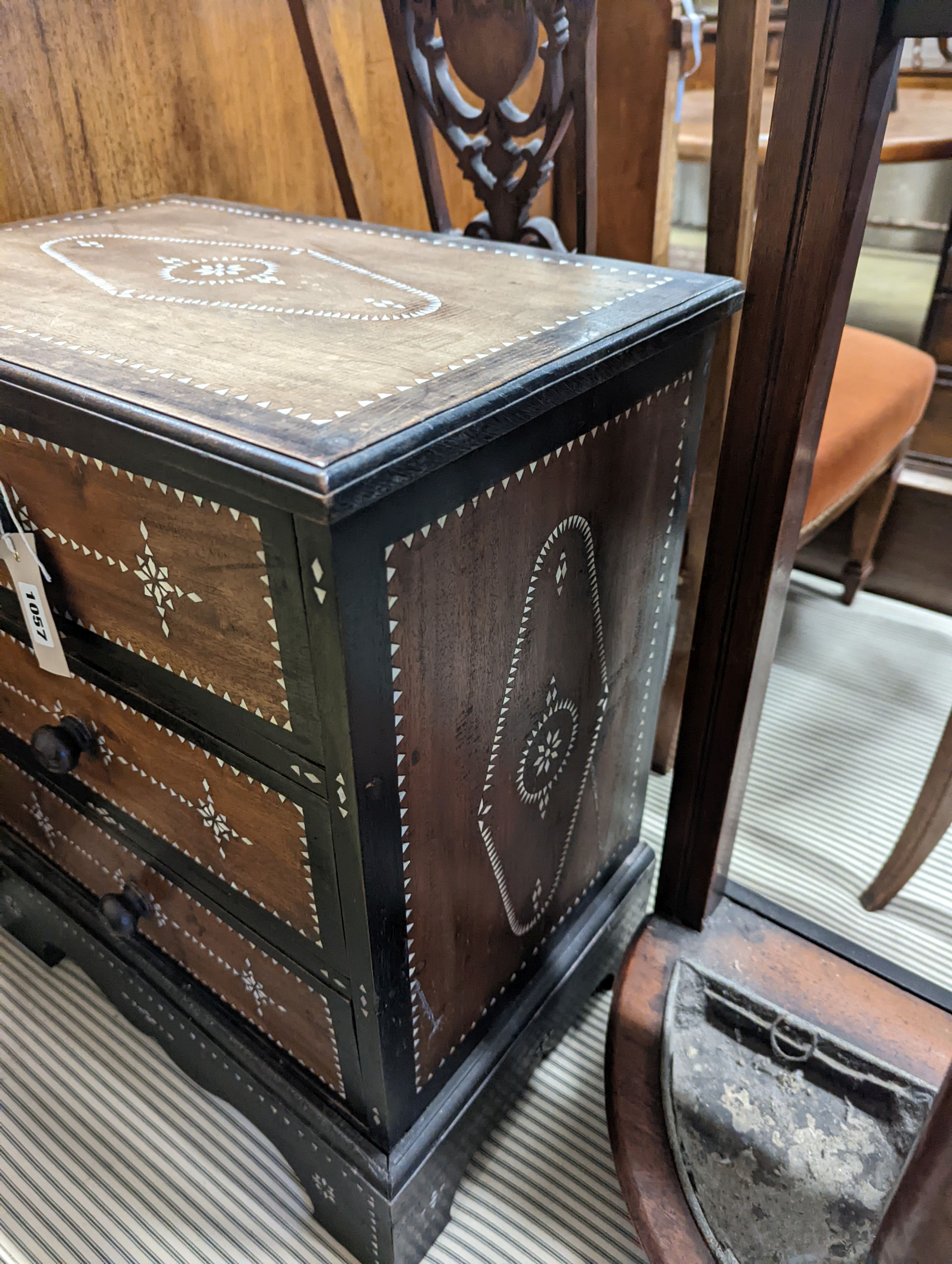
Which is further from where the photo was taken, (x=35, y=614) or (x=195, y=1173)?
(x=195, y=1173)

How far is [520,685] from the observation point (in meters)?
0.70

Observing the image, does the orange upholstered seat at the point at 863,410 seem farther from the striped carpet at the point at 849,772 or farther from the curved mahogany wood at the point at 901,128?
the striped carpet at the point at 849,772

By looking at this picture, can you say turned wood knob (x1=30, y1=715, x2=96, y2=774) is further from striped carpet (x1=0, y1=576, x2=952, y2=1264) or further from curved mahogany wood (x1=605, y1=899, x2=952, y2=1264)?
curved mahogany wood (x1=605, y1=899, x2=952, y2=1264)

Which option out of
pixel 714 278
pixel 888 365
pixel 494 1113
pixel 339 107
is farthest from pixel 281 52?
pixel 494 1113

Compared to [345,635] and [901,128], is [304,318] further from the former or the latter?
[901,128]

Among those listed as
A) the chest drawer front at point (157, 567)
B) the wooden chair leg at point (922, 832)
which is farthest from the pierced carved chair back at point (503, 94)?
the wooden chair leg at point (922, 832)

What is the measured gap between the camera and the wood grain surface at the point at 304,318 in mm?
518

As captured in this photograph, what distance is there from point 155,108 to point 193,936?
102cm

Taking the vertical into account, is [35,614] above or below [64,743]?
above

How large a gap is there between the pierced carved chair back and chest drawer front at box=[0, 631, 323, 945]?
63 centimetres

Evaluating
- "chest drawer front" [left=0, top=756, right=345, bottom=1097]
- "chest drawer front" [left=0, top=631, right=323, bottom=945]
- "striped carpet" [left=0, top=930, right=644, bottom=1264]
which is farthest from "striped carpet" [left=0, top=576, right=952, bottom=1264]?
"chest drawer front" [left=0, top=631, right=323, bottom=945]

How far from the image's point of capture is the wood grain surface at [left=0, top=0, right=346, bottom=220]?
1041 mm

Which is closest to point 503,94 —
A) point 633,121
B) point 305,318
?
point 633,121

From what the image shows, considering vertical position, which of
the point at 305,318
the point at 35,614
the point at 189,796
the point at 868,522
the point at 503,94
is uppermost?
the point at 503,94
